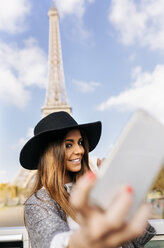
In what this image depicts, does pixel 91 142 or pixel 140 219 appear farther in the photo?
pixel 91 142

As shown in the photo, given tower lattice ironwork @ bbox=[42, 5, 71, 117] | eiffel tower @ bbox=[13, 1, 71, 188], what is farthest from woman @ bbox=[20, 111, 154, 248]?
tower lattice ironwork @ bbox=[42, 5, 71, 117]

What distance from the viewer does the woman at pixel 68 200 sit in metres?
0.46

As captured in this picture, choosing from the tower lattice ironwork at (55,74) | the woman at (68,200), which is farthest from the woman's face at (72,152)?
the tower lattice ironwork at (55,74)

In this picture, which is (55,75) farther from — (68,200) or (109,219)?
(109,219)

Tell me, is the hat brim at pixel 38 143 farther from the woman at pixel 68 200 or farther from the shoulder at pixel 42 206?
the shoulder at pixel 42 206

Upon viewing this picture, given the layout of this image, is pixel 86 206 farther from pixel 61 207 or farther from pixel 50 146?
pixel 50 146

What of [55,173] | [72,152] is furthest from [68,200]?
[72,152]

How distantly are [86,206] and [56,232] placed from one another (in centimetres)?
49

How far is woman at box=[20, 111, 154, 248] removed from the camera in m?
0.46

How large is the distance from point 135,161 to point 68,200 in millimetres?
808

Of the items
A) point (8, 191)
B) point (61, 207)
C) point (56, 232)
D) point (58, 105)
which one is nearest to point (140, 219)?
point (56, 232)

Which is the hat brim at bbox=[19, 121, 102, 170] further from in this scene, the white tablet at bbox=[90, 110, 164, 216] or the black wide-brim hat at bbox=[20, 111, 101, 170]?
the white tablet at bbox=[90, 110, 164, 216]

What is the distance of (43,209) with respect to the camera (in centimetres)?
110

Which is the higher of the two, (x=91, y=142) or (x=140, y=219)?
(x=91, y=142)
